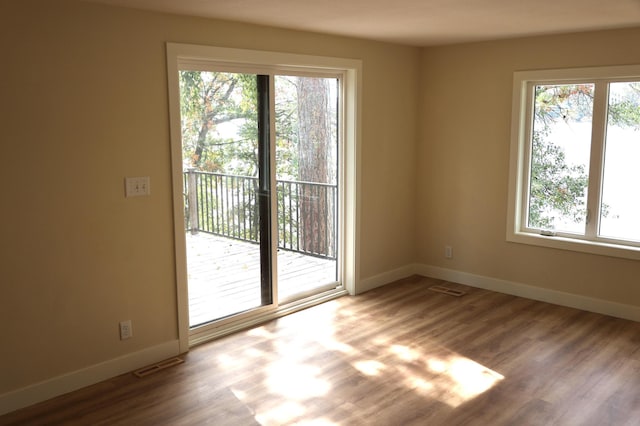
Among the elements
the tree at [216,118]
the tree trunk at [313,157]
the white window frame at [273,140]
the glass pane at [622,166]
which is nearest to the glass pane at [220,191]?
the tree at [216,118]

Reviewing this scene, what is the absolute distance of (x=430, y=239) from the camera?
18.6ft

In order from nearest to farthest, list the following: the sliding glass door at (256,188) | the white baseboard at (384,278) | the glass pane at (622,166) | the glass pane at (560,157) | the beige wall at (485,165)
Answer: the sliding glass door at (256,188), the glass pane at (622,166), the beige wall at (485,165), the glass pane at (560,157), the white baseboard at (384,278)

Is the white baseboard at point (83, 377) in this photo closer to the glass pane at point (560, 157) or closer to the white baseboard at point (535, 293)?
the white baseboard at point (535, 293)

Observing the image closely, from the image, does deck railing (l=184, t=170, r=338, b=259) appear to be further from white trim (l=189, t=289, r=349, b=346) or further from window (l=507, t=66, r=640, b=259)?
window (l=507, t=66, r=640, b=259)

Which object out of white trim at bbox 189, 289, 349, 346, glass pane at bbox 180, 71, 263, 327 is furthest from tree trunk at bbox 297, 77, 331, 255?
glass pane at bbox 180, 71, 263, 327

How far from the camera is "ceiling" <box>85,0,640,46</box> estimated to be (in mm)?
3178

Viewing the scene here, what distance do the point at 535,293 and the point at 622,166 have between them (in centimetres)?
132

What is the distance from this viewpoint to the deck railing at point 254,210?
13.1ft

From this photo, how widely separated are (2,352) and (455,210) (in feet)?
13.1

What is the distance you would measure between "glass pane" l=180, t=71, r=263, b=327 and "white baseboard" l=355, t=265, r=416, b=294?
1.20m

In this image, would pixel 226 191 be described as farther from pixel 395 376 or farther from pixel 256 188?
pixel 395 376

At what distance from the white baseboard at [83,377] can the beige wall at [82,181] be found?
0.15 ft

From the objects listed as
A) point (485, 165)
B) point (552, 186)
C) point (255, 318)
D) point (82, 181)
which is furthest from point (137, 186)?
point (552, 186)

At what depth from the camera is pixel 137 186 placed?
3.47m
